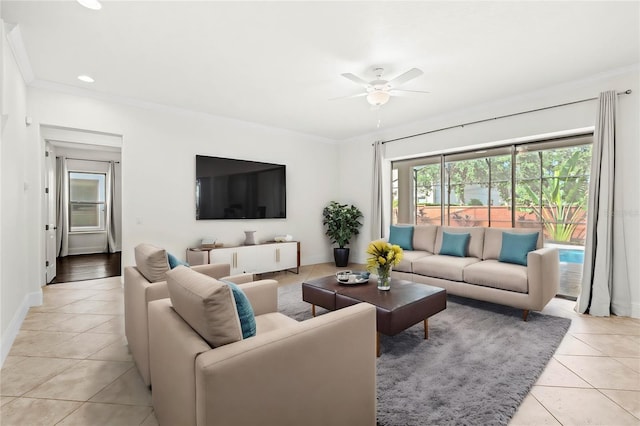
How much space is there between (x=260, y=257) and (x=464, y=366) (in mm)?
3532

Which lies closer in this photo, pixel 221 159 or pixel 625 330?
pixel 625 330

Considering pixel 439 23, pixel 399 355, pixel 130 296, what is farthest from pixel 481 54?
pixel 130 296

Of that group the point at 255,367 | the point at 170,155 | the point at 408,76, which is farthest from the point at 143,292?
the point at 170,155

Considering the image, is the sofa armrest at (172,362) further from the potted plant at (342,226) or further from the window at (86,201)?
the window at (86,201)

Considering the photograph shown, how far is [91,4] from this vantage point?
7.52ft

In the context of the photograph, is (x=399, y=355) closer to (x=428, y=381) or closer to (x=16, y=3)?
(x=428, y=381)

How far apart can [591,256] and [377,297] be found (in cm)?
267

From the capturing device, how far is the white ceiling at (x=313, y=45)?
7.82ft

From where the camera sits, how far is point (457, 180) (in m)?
5.19

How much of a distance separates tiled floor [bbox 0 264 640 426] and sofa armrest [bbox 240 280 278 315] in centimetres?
83

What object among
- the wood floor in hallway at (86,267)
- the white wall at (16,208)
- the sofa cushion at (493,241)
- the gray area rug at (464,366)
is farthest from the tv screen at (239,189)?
the sofa cushion at (493,241)

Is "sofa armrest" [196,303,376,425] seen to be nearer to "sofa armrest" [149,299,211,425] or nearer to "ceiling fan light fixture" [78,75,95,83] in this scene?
"sofa armrest" [149,299,211,425]

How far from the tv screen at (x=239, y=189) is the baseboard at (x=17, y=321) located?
6.90 ft

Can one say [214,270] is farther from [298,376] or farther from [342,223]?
[342,223]
